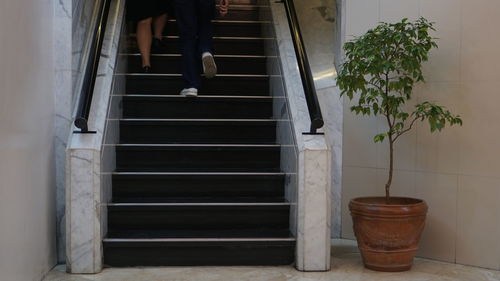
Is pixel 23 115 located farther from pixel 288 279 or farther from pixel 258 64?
pixel 258 64

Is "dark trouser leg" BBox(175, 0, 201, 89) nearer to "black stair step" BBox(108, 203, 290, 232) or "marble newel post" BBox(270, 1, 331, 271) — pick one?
"black stair step" BBox(108, 203, 290, 232)

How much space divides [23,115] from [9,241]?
0.72 metres

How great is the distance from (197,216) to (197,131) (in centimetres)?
93

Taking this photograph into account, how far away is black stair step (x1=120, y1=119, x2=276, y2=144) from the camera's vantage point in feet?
17.0

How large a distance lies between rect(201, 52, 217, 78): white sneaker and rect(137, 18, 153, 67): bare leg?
0.66m

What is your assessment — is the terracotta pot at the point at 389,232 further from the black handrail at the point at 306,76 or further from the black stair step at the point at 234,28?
the black stair step at the point at 234,28

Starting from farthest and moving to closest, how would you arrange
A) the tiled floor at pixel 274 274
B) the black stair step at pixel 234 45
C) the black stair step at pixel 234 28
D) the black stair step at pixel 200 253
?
the black stair step at pixel 234 28 < the black stair step at pixel 234 45 < the black stair step at pixel 200 253 < the tiled floor at pixel 274 274

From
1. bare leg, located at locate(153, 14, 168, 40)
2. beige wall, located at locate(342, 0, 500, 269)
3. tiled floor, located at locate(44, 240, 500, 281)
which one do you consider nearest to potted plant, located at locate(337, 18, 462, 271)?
tiled floor, located at locate(44, 240, 500, 281)

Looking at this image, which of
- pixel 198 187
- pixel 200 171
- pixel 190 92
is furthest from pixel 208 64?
pixel 198 187

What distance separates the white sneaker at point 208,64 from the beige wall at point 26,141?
1284mm

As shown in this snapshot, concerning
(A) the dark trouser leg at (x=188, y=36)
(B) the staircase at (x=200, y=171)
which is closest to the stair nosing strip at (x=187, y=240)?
(B) the staircase at (x=200, y=171)

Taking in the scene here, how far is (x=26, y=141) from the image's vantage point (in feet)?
11.8

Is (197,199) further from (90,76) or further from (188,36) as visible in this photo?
(188,36)

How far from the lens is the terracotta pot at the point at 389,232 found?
4.18 m
